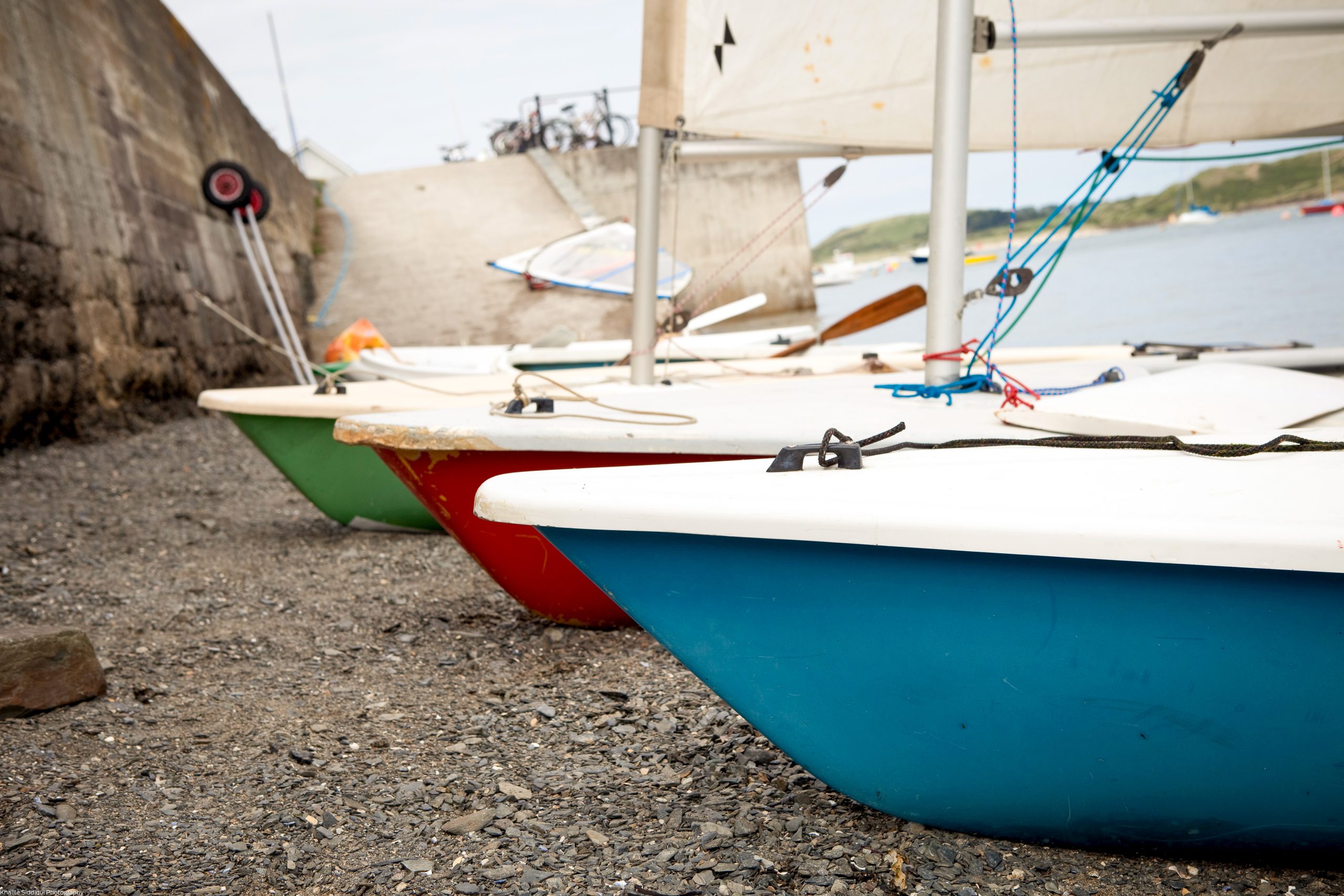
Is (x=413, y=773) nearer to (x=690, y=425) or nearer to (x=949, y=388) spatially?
(x=690, y=425)

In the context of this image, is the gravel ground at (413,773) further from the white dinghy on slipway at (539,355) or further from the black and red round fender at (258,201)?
the white dinghy on slipway at (539,355)

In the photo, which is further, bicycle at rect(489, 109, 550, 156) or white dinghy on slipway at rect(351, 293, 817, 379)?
bicycle at rect(489, 109, 550, 156)

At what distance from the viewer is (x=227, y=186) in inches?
237

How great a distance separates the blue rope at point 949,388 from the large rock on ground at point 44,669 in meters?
2.07

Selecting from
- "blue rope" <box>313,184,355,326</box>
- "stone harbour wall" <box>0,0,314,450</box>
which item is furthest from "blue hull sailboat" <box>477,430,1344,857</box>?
"blue rope" <box>313,184,355,326</box>

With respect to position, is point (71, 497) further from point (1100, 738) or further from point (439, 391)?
point (1100, 738)

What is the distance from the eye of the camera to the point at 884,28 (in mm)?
3572

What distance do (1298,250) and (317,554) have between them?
23965mm

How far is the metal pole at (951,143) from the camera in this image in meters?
2.56

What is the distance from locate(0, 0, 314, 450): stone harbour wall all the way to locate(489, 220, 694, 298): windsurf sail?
4536 mm

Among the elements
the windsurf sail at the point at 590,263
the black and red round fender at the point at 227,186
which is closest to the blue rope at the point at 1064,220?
the black and red round fender at the point at 227,186

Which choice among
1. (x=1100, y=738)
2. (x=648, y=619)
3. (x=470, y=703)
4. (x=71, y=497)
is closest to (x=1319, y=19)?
(x=1100, y=738)

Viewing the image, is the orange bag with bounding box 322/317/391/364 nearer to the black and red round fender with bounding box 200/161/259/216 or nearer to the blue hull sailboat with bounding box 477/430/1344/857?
the black and red round fender with bounding box 200/161/259/216

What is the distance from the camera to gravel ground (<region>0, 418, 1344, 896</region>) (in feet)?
5.03
